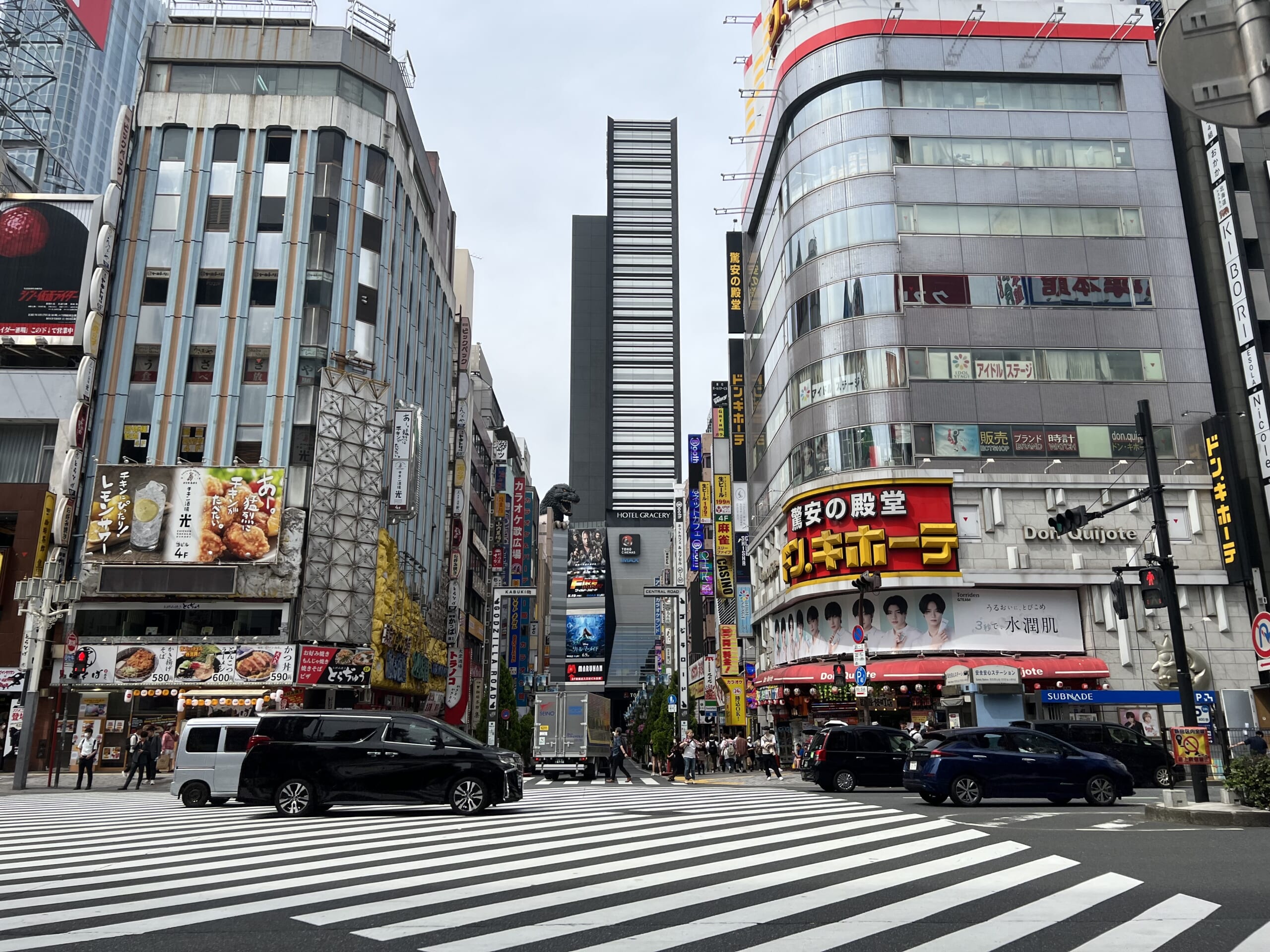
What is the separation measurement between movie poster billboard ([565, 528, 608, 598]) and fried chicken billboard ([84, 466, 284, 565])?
12608 cm

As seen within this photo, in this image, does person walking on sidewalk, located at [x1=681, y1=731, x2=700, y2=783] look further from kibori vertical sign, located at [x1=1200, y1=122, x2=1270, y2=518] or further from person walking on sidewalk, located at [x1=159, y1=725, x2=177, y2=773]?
kibori vertical sign, located at [x1=1200, y1=122, x2=1270, y2=518]

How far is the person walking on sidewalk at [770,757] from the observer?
33531mm

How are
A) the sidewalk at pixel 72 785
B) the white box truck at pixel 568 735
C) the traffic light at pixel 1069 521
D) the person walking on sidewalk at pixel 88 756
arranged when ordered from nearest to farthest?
the traffic light at pixel 1069 521
the sidewalk at pixel 72 785
the person walking on sidewalk at pixel 88 756
the white box truck at pixel 568 735

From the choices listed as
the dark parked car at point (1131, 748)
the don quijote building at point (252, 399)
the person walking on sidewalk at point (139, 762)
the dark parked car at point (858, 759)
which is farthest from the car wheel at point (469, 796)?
the don quijote building at point (252, 399)

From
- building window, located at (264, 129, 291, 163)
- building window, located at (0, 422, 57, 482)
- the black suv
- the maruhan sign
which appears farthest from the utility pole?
building window, located at (0, 422, 57, 482)

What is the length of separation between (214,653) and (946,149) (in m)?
39.0

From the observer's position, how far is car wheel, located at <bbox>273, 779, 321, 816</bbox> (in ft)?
55.4

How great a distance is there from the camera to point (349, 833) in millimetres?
13578

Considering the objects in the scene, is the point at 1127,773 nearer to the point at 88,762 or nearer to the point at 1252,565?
the point at 1252,565

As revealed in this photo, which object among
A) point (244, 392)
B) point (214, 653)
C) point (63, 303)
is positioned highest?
point (63, 303)

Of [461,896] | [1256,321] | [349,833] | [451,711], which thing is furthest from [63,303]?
[1256,321]

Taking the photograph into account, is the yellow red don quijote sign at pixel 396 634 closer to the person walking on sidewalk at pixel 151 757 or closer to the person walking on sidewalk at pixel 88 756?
the person walking on sidewalk at pixel 151 757

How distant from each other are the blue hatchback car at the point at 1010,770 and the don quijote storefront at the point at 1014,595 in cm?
1826

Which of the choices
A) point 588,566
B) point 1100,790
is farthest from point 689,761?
point 588,566
